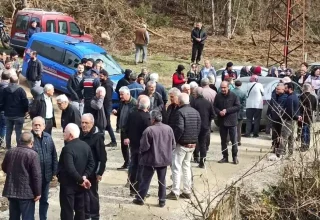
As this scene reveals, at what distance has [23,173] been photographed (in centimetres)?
785

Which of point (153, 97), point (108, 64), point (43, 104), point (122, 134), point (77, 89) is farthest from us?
point (108, 64)

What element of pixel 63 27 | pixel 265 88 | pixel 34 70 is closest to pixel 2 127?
pixel 34 70

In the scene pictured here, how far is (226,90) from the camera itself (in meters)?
12.0

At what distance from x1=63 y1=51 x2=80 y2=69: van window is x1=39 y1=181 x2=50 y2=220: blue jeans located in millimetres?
9129

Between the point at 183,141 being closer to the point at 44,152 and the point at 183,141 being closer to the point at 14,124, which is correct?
the point at 44,152

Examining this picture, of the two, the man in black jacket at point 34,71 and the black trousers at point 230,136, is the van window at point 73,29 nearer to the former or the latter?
the man in black jacket at point 34,71

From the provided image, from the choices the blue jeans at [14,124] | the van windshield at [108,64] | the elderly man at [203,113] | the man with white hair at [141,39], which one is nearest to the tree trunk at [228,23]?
the man with white hair at [141,39]

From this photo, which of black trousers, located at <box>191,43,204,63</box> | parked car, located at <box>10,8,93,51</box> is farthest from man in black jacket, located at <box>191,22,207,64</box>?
parked car, located at <box>10,8,93,51</box>

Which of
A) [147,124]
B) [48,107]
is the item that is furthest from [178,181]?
[48,107]

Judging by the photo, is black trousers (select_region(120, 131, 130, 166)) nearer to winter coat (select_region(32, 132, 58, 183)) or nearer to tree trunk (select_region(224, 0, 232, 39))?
winter coat (select_region(32, 132, 58, 183))

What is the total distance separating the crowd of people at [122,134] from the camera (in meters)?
8.00

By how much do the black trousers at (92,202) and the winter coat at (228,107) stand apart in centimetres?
400

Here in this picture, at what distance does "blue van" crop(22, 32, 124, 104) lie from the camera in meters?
17.6

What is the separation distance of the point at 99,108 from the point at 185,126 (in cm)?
249
